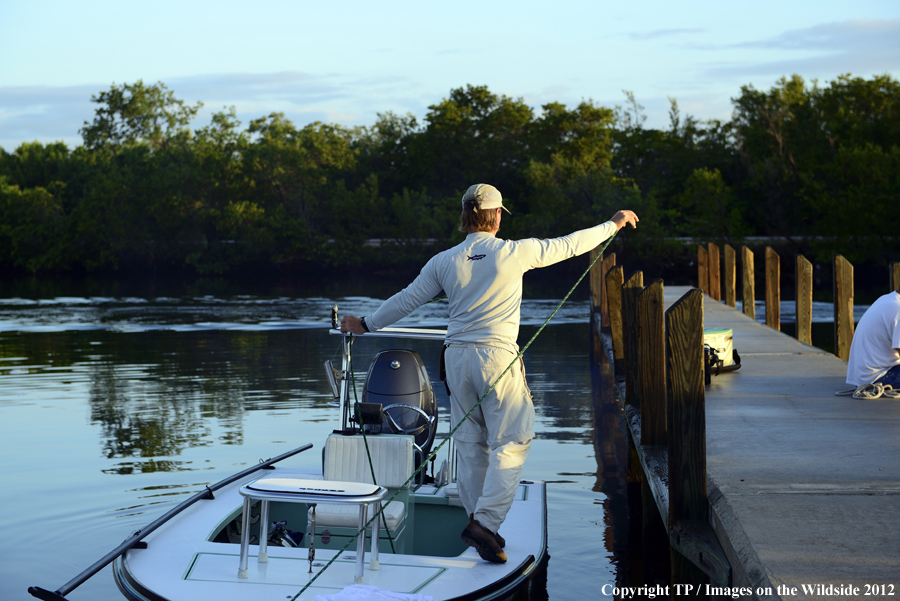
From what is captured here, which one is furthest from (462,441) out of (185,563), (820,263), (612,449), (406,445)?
(820,263)

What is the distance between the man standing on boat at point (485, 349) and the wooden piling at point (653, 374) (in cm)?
200

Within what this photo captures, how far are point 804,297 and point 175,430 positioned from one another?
9392 millimetres

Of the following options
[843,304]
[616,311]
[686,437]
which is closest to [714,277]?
[843,304]

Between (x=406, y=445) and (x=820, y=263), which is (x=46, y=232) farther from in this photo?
(x=406, y=445)

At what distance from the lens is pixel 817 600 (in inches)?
125

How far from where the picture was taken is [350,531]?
5.00 meters

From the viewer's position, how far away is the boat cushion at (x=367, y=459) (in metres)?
5.35

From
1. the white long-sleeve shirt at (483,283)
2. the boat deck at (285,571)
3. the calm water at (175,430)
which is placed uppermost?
the white long-sleeve shirt at (483,283)

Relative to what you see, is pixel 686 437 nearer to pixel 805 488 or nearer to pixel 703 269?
pixel 805 488

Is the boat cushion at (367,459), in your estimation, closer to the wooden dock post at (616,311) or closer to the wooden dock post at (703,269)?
the wooden dock post at (616,311)

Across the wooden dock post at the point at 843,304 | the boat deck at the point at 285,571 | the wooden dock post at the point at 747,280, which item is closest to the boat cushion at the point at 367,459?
the boat deck at the point at 285,571

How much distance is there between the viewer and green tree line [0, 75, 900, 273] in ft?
146

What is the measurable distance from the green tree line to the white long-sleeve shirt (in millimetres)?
40630

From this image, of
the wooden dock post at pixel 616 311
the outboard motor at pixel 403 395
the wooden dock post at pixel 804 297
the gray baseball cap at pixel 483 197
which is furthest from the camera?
the wooden dock post at pixel 804 297
